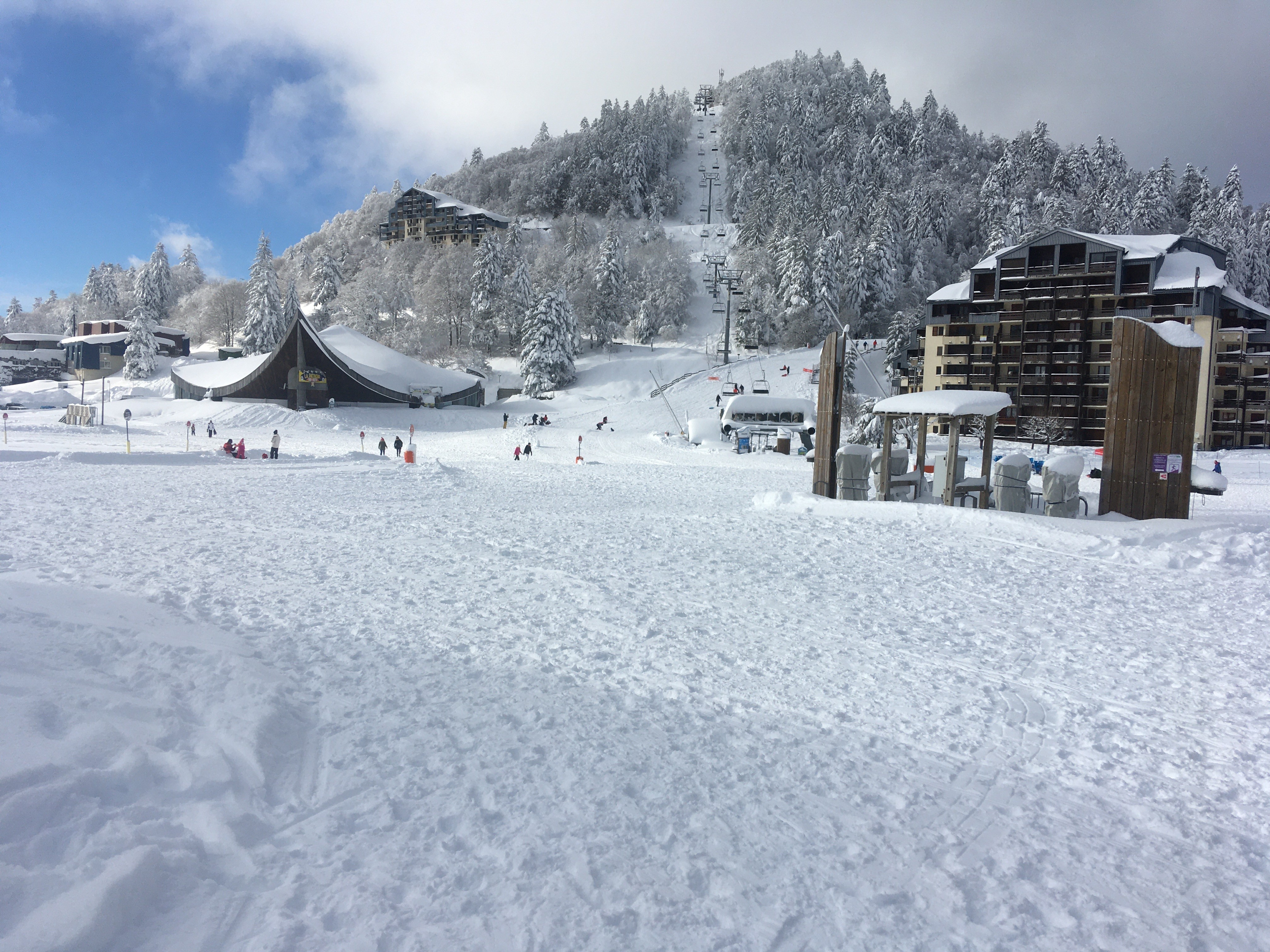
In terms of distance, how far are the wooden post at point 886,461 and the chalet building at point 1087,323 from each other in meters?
30.5

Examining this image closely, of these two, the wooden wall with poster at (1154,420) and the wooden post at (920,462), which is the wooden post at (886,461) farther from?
the wooden wall with poster at (1154,420)

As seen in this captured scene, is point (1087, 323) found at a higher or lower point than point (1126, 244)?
lower

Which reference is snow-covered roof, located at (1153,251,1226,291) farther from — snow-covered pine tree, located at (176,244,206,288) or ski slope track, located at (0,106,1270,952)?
snow-covered pine tree, located at (176,244,206,288)

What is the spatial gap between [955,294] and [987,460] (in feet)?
120

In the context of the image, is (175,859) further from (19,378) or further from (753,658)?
(19,378)

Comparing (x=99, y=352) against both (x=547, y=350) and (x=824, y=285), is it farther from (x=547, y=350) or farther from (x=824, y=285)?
(x=824, y=285)

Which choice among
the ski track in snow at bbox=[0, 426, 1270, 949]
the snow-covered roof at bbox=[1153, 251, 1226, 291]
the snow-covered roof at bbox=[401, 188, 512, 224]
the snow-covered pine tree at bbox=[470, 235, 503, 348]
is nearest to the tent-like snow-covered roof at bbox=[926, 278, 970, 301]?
the snow-covered roof at bbox=[1153, 251, 1226, 291]

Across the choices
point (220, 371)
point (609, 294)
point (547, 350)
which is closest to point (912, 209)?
point (609, 294)

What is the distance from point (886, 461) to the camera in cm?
1345

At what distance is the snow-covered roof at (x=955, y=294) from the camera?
44.9m

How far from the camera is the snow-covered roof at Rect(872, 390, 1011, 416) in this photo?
12.3 metres

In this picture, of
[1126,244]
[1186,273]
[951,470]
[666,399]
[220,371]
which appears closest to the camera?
[951,470]

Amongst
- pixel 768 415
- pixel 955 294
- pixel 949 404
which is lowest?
pixel 949 404

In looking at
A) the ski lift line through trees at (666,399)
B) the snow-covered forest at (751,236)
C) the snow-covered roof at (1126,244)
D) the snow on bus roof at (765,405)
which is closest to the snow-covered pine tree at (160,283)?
the snow-covered forest at (751,236)
